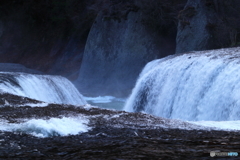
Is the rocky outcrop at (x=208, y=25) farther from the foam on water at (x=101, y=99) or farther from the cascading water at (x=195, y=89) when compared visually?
the foam on water at (x=101, y=99)

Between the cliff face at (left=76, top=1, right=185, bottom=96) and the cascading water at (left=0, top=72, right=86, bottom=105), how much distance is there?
8.18 m

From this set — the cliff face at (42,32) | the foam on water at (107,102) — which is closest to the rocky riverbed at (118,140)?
the foam on water at (107,102)

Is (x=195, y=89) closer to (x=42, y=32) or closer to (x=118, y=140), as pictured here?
(x=118, y=140)

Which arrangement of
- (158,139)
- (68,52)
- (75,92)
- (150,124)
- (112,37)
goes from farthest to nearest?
(68,52) → (112,37) → (75,92) → (150,124) → (158,139)

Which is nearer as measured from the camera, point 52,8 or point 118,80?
point 118,80

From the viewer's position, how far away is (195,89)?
32.9 ft

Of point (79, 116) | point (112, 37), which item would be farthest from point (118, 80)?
point (79, 116)

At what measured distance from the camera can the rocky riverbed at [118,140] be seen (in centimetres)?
321

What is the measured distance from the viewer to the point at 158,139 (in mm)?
3816

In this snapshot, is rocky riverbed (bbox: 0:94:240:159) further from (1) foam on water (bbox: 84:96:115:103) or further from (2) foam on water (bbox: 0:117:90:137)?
(1) foam on water (bbox: 84:96:115:103)

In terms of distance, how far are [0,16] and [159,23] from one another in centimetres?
1535

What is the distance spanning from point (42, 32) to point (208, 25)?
1714 centimetres

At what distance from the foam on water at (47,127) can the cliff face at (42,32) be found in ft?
79.6

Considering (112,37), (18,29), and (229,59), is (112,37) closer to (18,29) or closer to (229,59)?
(18,29)
